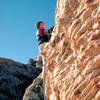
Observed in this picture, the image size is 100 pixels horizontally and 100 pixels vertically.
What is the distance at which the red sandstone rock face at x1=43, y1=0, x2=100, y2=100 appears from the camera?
8953 mm

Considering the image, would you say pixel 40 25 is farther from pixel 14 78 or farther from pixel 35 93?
pixel 14 78

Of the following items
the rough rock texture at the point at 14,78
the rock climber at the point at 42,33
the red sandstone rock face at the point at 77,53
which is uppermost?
the rough rock texture at the point at 14,78

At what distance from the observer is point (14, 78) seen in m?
43.5

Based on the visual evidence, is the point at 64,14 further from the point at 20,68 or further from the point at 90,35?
the point at 20,68

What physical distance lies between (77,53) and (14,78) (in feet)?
114

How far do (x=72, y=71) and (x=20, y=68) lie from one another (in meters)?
39.0

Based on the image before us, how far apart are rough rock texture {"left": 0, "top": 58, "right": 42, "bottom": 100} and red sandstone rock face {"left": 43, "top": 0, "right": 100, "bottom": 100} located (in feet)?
94.1

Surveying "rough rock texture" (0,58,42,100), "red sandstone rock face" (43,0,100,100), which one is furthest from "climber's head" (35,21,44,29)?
"rough rock texture" (0,58,42,100)

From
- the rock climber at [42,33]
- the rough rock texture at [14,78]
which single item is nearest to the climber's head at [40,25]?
the rock climber at [42,33]

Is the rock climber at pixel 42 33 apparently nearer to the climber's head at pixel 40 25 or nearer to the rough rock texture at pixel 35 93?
the climber's head at pixel 40 25

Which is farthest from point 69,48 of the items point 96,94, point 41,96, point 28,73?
point 28,73

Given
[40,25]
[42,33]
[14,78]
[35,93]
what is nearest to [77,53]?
[42,33]

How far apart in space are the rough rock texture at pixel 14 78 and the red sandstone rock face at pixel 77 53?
2869cm

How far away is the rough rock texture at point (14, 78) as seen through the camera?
40356 millimetres
